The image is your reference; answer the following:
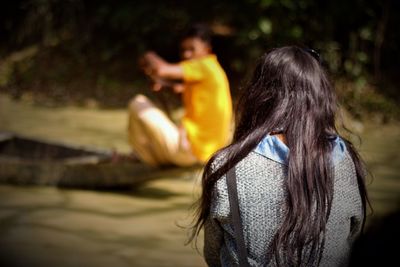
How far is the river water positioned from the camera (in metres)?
3.12

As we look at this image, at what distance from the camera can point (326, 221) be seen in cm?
153

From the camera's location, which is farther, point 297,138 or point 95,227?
point 95,227

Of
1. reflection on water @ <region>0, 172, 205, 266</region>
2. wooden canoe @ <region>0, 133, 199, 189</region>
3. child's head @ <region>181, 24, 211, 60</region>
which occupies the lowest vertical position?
reflection on water @ <region>0, 172, 205, 266</region>

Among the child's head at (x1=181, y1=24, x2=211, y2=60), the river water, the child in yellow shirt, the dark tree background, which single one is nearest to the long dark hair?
the river water

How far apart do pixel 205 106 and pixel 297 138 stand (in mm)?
2556

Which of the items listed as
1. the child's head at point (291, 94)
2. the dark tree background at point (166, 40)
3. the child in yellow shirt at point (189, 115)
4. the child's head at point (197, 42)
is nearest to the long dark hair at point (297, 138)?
the child's head at point (291, 94)

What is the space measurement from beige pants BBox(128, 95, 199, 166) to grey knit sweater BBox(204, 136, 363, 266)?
7.50 ft

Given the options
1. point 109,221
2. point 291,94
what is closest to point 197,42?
point 109,221

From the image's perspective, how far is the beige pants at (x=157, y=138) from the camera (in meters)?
3.89

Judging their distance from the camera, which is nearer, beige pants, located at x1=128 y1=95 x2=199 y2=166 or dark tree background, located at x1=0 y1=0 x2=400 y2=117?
beige pants, located at x1=128 y1=95 x2=199 y2=166

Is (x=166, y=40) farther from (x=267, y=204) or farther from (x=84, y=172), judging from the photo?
(x=267, y=204)

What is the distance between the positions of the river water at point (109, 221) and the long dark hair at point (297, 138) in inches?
34.5

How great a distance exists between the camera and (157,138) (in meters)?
3.91

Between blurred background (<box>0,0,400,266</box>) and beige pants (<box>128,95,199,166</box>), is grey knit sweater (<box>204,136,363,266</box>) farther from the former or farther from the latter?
beige pants (<box>128,95,199,166</box>)
